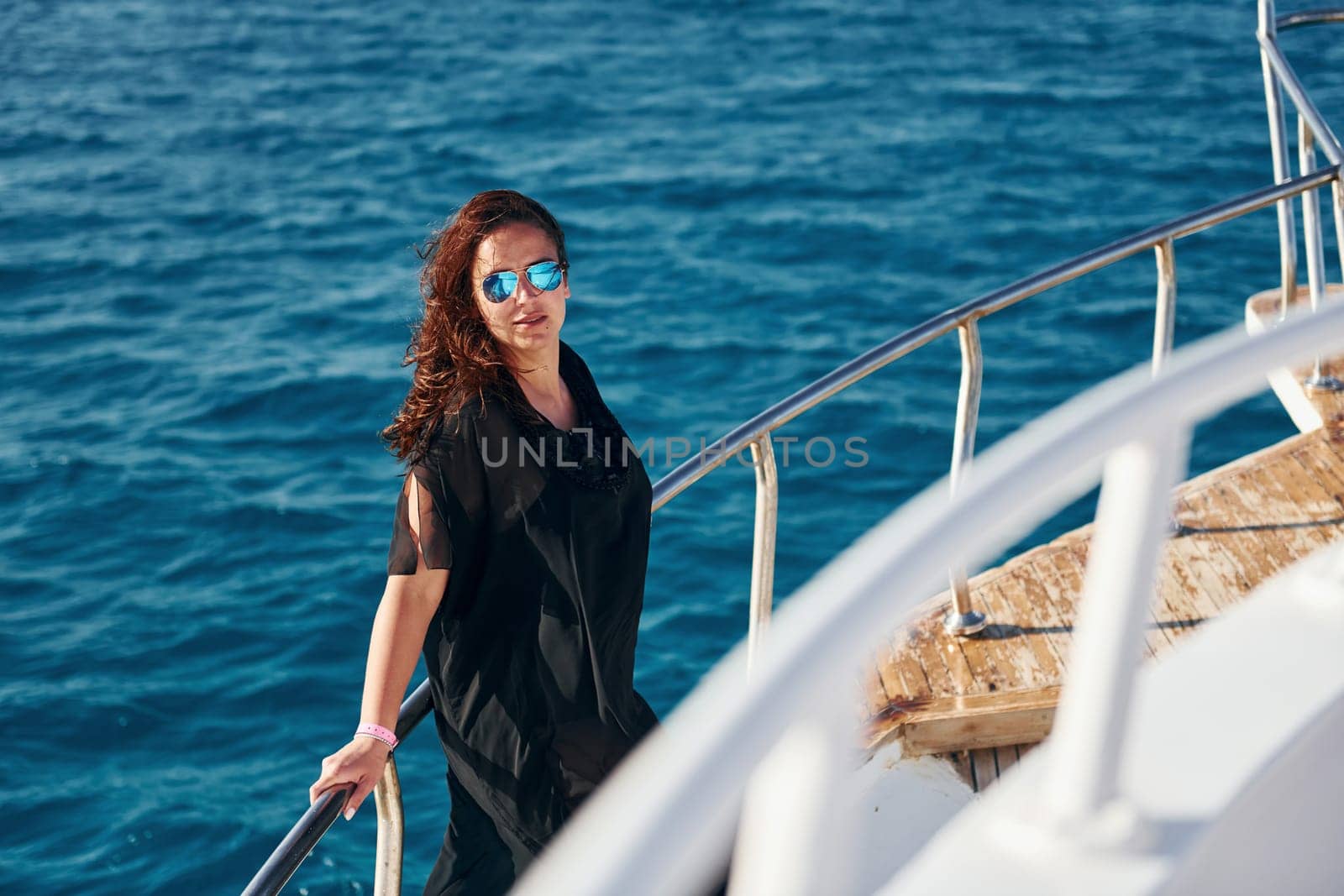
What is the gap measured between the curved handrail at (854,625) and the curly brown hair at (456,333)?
124 centimetres

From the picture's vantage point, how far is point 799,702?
2.78 ft

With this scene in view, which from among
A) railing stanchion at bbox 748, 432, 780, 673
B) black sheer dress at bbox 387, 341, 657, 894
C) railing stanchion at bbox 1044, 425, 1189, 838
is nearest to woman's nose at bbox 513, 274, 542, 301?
black sheer dress at bbox 387, 341, 657, 894

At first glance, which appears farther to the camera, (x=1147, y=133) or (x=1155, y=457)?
(x=1147, y=133)

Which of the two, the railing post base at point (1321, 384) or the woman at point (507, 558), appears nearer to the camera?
the woman at point (507, 558)

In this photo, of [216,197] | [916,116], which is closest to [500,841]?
[216,197]

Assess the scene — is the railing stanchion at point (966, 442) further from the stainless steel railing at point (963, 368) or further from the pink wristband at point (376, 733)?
the pink wristband at point (376, 733)

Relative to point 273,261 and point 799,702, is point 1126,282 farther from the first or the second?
point 799,702

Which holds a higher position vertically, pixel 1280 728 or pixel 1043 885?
pixel 1280 728

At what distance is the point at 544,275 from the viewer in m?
2.41

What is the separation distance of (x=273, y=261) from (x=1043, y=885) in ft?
30.2

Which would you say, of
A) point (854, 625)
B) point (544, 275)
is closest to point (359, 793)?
point (544, 275)

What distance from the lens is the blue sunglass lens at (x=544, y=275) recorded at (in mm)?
2400

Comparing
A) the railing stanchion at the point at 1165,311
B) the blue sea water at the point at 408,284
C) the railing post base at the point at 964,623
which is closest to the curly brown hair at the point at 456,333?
the railing post base at the point at 964,623

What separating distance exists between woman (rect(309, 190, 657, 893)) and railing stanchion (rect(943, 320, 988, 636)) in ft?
4.26
